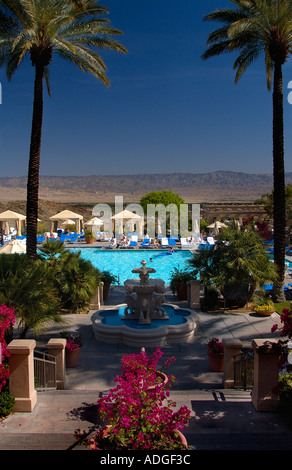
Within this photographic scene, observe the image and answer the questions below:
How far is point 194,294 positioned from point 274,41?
359 inches


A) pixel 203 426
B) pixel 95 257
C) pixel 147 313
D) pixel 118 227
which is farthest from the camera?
pixel 118 227

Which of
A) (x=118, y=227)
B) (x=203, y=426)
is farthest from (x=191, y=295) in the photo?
(x=118, y=227)

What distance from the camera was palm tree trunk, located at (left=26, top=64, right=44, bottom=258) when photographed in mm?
14595

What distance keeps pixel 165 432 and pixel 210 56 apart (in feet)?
52.6

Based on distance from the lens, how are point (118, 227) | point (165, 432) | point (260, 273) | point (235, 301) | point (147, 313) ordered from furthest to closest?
point (118, 227), point (235, 301), point (260, 273), point (147, 313), point (165, 432)

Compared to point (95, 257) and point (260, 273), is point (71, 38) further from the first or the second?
point (95, 257)

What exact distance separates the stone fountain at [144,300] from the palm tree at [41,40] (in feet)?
13.8

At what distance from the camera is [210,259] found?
1453 centimetres

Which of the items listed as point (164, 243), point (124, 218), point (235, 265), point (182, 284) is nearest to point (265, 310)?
point (235, 265)

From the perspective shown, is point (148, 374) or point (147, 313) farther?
point (147, 313)

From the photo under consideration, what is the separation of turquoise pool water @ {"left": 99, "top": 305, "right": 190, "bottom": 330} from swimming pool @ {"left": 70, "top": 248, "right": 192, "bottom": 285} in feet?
33.1

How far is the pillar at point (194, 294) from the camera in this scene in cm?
1443

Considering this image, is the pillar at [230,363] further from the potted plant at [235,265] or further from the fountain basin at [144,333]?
the potted plant at [235,265]

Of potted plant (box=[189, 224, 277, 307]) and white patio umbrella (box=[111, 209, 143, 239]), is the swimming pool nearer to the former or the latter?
white patio umbrella (box=[111, 209, 143, 239])
